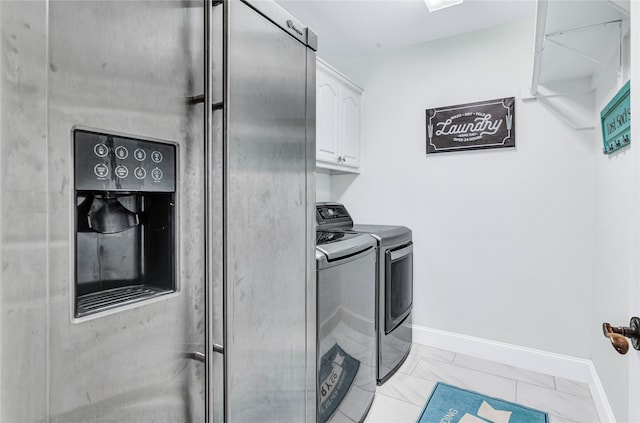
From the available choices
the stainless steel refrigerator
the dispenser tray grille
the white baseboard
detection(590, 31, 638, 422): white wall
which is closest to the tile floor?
the white baseboard

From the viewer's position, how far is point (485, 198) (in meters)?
2.60

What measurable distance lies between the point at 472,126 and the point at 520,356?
1.82 m

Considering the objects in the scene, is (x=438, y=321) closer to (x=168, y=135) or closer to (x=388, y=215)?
(x=388, y=215)

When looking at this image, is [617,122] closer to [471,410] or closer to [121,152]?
[471,410]

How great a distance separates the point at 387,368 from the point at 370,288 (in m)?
0.72

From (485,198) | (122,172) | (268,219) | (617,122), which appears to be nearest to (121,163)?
(122,172)

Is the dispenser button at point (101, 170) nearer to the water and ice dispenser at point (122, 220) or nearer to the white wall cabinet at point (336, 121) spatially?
the water and ice dispenser at point (122, 220)

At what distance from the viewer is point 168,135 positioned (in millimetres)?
683

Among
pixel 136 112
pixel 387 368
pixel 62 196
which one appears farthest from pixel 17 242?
pixel 387 368

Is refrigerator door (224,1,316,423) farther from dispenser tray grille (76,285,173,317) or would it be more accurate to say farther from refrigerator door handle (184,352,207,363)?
dispenser tray grille (76,285,173,317)

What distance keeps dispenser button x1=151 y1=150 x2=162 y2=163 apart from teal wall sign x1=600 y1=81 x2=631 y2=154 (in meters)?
1.83

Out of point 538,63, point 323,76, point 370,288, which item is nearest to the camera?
point 538,63

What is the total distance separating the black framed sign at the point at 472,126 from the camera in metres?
2.50

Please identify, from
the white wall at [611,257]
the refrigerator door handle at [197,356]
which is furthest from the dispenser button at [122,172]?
the white wall at [611,257]
